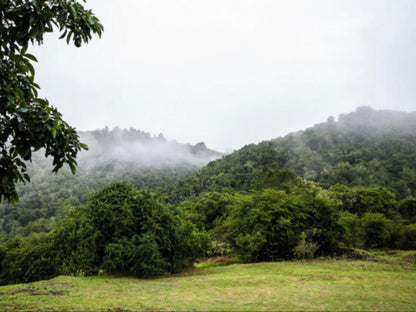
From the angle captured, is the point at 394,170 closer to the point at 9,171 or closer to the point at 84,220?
the point at 84,220

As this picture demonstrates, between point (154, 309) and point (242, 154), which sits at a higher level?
point (242, 154)

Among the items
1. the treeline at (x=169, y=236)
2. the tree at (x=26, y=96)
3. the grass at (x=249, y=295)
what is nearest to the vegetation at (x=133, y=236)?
the treeline at (x=169, y=236)

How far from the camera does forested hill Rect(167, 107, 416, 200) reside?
217 ft

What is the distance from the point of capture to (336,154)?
9169cm

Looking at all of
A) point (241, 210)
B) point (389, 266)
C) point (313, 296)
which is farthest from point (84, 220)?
point (389, 266)

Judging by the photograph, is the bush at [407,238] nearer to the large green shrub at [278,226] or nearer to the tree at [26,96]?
the large green shrub at [278,226]

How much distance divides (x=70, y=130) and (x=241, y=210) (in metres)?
20.8

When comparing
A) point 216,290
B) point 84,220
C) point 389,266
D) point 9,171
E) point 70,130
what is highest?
point 70,130

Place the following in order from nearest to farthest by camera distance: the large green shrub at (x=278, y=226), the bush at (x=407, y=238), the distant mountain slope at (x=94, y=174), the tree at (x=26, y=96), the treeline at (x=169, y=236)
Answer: the tree at (x=26, y=96) → the treeline at (x=169, y=236) → the large green shrub at (x=278, y=226) → the bush at (x=407, y=238) → the distant mountain slope at (x=94, y=174)

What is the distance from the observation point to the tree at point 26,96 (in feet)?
13.4

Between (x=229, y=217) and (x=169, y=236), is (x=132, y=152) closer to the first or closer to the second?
(x=229, y=217)

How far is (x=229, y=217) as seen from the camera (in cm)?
2589

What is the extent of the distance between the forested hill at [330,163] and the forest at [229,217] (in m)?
0.44

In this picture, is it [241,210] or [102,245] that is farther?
[241,210]
